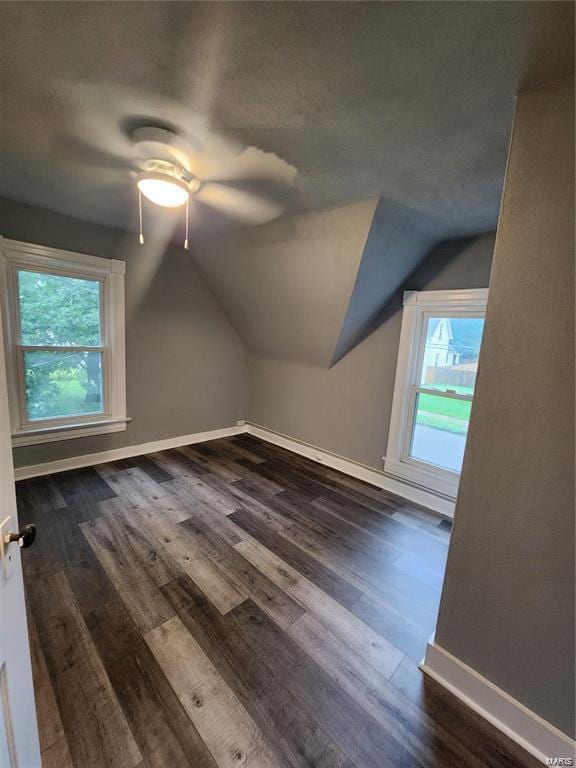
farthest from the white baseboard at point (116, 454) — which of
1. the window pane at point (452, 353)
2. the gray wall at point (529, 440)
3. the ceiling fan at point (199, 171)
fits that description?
the gray wall at point (529, 440)

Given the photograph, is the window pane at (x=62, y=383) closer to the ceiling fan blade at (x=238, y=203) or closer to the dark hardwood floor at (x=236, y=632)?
the dark hardwood floor at (x=236, y=632)

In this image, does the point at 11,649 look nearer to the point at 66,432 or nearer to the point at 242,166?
the point at 242,166

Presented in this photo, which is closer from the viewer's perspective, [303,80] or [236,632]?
[303,80]

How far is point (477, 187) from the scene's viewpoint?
172cm

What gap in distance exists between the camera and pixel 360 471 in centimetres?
327

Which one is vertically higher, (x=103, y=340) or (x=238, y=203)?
(x=238, y=203)

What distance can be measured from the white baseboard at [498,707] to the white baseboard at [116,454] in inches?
121

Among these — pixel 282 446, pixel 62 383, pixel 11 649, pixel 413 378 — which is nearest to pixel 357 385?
pixel 413 378

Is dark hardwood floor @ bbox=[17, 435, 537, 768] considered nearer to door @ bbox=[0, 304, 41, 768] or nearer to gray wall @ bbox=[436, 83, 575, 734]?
gray wall @ bbox=[436, 83, 575, 734]

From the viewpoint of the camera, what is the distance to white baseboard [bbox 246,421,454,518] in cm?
275

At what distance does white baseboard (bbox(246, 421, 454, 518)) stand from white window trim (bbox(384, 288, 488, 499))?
78mm

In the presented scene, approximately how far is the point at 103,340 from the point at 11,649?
281 cm

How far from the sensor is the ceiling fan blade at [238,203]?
2.04 metres

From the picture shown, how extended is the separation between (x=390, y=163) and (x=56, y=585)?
9.22ft
